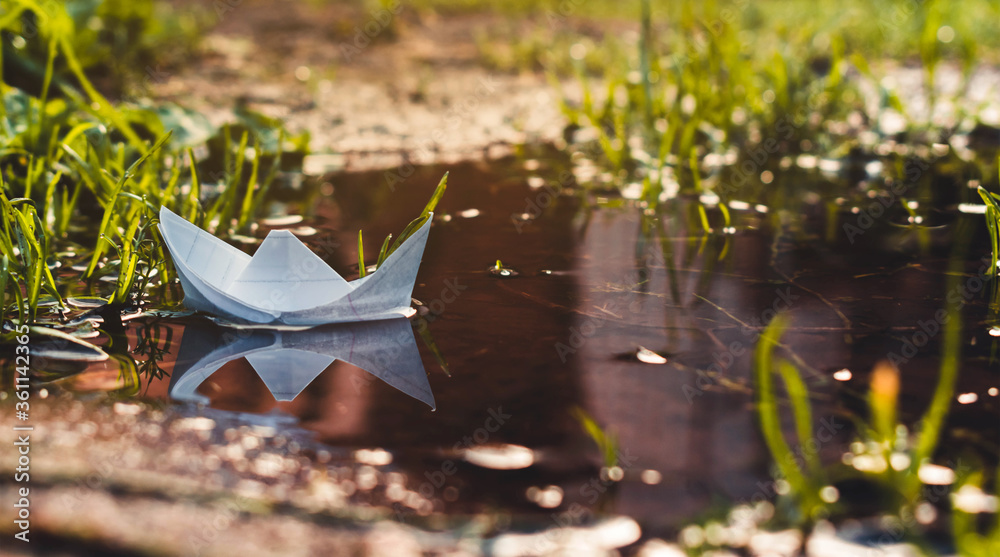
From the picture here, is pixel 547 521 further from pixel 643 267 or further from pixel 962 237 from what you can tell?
pixel 962 237

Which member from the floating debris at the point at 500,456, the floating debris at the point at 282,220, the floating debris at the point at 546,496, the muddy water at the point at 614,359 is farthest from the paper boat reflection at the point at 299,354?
the floating debris at the point at 282,220

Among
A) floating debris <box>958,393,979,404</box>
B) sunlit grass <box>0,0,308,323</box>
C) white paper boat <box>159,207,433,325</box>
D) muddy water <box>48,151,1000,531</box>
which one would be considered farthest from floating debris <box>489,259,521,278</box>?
floating debris <box>958,393,979,404</box>

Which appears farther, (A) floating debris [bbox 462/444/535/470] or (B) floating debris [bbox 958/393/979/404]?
(B) floating debris [bbox 958/393/979/404]

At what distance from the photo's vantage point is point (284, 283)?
1337 millimetres

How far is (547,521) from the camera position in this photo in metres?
0.87

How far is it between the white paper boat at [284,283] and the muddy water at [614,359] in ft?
0.13

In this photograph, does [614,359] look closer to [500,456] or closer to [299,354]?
[500,456]

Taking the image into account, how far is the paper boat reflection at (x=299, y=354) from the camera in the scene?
115 cm

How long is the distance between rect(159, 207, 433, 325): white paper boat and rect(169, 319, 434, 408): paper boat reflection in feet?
0.09

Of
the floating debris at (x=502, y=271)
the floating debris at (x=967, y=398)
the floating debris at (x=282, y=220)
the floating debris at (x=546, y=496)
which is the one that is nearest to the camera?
the floating debris at (x=546, y=496)

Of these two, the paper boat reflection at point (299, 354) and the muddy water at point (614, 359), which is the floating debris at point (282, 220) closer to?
the muddy water at point (614, 359)

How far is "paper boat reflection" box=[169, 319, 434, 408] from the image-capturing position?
1.15m

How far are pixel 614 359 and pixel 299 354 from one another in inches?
18.8

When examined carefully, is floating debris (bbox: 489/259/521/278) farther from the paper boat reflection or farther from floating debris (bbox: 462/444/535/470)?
floating debris (bbox: 462/444/535/470)
